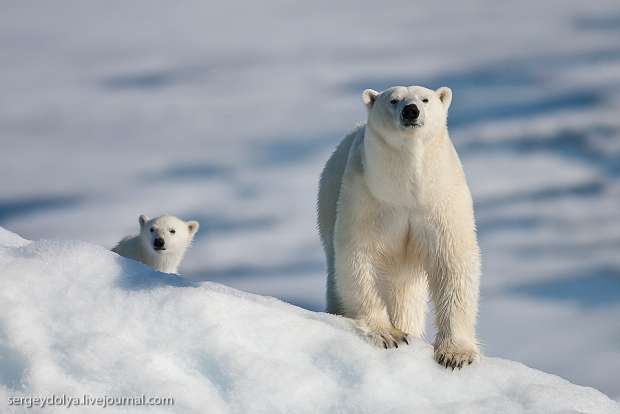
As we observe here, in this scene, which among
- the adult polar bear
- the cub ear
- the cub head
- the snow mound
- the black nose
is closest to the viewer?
the snow mound

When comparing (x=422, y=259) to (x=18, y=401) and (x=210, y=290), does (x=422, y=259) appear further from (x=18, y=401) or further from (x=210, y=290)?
(x=18, y=401)

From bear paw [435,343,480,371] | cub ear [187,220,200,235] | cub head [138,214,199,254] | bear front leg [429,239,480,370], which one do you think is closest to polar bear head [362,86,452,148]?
bear front leg [429,239,480,370]

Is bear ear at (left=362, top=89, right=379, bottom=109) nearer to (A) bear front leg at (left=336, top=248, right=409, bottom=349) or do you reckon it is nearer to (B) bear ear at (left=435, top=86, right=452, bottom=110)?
(B) bear ear at (left=435, top=86, right=452, bottom=110)

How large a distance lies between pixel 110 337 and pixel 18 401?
532 millimetres

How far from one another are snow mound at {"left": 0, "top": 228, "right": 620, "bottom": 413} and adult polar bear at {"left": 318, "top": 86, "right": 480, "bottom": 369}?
544 mm

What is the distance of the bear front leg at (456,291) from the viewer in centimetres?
632

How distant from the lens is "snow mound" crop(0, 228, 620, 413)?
461 centimetres

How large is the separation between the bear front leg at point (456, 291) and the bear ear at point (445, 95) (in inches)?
37.2

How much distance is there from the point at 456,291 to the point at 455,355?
695 millimetres

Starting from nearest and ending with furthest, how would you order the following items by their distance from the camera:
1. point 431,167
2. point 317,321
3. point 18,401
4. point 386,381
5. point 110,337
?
point 18,401
point 110,337
point 386,381
point 317,321
point 431,167

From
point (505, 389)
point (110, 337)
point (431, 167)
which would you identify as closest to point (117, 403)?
point (110, 337)

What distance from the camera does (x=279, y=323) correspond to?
530 cm

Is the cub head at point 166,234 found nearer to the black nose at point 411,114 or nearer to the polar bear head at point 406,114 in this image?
the polar bear head at point 406,114

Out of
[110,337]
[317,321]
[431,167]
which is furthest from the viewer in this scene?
[431,167]
